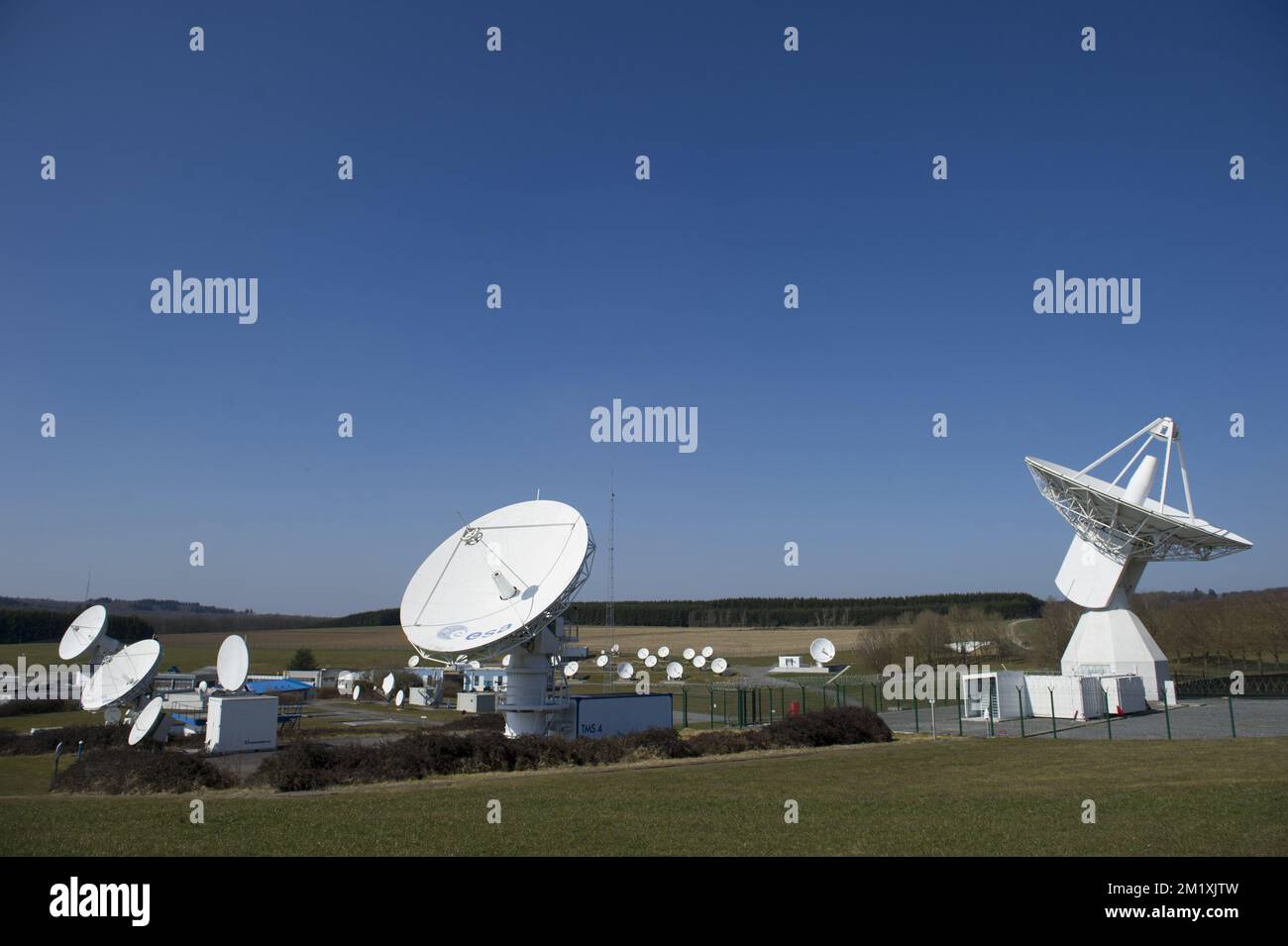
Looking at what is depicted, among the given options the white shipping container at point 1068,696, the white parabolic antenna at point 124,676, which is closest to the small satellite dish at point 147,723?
the white parabolic antenna at point 124,676

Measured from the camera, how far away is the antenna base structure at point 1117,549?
129ft

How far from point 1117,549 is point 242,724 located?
3907 centimetres

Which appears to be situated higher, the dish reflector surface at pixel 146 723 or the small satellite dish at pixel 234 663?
the small satellite dish at pixel 234 663

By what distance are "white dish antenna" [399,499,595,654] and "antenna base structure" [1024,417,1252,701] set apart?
2482 centimetres

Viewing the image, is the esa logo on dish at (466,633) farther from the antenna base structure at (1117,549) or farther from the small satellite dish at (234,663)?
the antenna base structure at (1117,549)

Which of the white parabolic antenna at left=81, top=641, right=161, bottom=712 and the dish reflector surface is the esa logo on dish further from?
the white parabolic antenna at left=81, top=641, right=161, bottom=712

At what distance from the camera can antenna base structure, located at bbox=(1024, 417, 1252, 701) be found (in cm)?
3922

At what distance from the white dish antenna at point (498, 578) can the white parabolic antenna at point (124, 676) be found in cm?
1453

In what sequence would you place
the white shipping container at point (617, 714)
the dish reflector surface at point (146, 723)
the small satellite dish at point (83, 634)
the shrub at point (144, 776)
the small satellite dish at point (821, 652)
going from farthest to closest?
the small satellite dish at point (821, 652) → the small satellite dish at point (83, 634) → the white shipping container at point (617, 714) → the dish reflector surface at point (146, 723) → the shrub at point (144, 776)

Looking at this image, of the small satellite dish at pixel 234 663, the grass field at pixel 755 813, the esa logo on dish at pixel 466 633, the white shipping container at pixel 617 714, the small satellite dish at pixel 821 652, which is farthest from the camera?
the small satellite dish at pixel 821 652

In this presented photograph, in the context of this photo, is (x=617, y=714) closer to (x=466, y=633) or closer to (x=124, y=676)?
(x=466, y=633)
